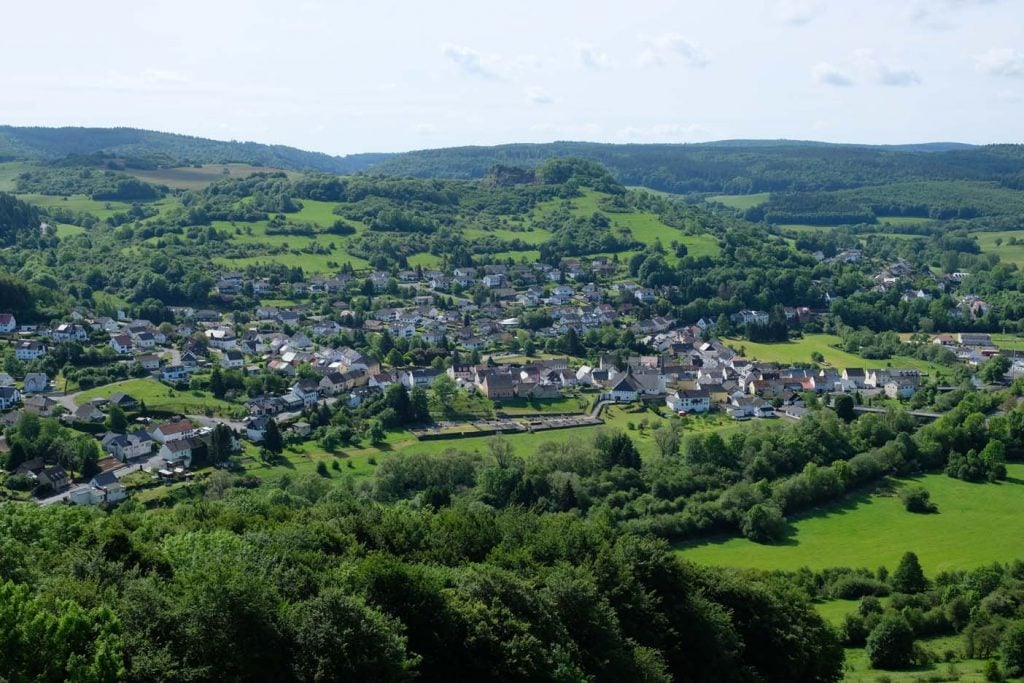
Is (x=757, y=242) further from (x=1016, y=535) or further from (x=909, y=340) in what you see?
(x=1016, y=535)

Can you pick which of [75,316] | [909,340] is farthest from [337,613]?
[909,340]

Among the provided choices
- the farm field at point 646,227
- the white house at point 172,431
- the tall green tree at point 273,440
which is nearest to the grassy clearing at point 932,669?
the tall green tree at point 273,440

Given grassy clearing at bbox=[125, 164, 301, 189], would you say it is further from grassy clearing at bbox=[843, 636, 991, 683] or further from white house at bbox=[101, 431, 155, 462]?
grassy clearing at bbox=[843, 636, 991, 683]

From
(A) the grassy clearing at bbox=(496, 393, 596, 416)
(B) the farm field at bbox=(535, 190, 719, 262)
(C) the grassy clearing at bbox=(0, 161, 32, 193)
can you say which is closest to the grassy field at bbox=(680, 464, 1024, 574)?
(A) the grassy clearing at bbox=(496, 393, 596, 416)

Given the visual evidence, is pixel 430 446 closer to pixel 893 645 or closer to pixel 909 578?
pixel 909 578

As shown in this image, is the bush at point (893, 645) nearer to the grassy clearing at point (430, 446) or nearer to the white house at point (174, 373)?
the grassy clearing at point (430, 446)

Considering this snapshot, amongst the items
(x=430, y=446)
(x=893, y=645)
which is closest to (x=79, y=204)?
(x=430, y=446)
